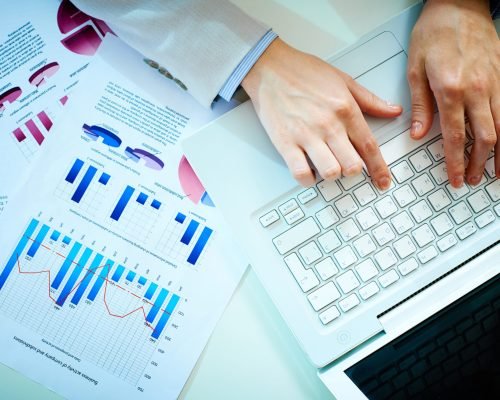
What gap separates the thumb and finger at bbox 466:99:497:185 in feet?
0.32

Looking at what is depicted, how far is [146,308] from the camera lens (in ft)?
2.21

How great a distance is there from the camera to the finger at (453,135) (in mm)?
581

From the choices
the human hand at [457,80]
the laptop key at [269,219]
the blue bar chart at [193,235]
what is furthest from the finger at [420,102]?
the blue bar chart at [193,235]

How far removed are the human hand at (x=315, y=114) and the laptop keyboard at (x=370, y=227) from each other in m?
0.03

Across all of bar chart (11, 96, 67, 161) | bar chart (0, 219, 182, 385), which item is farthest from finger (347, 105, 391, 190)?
bar chart (11, 96, 67, 161)

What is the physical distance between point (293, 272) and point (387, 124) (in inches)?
9.1

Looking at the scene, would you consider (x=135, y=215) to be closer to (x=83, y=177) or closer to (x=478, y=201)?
(x=83, y=177)

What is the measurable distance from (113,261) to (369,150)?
1.30 feet

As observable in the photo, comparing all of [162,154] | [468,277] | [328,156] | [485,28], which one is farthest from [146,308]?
[485,28]

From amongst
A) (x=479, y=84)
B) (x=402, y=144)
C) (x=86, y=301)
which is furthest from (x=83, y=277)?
(x=479, y=84)

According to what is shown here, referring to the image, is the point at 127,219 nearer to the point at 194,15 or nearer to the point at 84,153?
the point at 84,153

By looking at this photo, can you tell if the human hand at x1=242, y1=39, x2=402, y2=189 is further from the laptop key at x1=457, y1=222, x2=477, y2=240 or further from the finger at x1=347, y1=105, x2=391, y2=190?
the laptop key at x1=457, y1=222, x2=477, y2=240

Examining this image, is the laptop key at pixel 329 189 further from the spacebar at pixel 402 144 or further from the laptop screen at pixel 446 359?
the laptop screen at pixel 446 359

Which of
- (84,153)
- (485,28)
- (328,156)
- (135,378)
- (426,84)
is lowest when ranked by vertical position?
(135,378)
